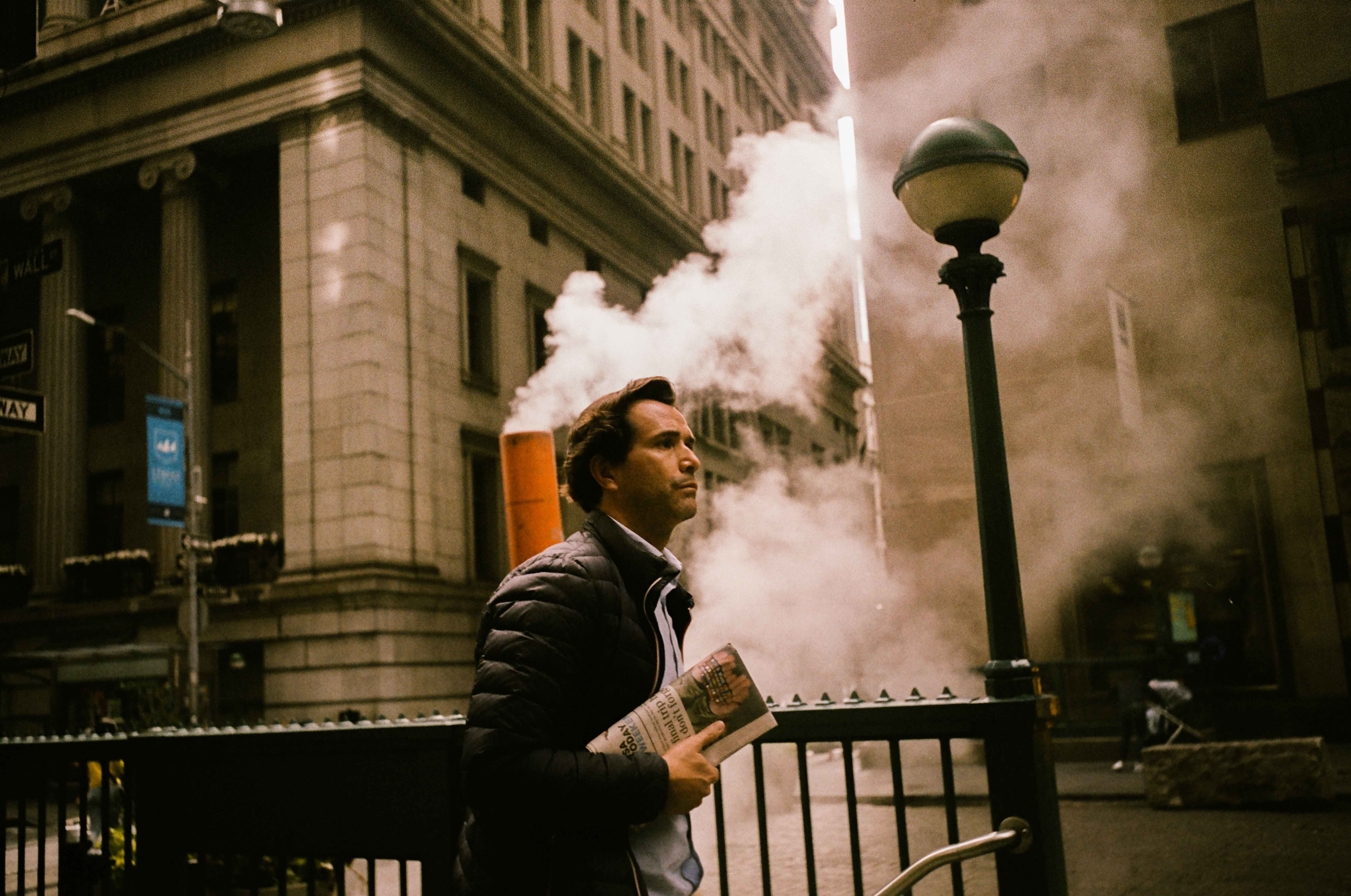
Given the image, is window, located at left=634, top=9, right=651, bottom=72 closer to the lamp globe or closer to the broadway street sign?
the broadway street sign

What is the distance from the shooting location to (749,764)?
1172cm

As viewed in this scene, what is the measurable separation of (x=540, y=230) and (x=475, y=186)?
2.48 meters

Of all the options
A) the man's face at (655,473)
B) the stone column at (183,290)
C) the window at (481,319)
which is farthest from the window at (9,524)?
the man's face at (655,473)

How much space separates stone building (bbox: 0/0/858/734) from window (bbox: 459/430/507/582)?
6cm

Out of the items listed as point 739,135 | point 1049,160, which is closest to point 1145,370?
point 1049,160

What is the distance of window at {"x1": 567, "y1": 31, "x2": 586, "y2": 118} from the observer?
29172mm

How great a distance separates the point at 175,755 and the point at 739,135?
112 ft

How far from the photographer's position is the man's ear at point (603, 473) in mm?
2420

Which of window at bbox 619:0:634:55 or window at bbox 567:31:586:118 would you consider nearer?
window at bbox 567:31:586:118

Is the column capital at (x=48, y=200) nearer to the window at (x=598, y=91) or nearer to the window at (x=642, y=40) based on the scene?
the window at (x=598, y=91)

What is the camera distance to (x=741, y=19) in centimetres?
3397

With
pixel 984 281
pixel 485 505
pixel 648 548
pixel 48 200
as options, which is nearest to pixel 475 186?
pixel 485 505

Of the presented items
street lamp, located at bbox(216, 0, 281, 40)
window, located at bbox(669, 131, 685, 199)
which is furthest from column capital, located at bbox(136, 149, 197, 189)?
street lamp, located at bbox(216, 0, 281, 40)

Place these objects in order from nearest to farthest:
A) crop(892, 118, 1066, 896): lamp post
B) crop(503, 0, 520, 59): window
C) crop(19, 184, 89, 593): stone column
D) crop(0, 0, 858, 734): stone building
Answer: crop(892, 118, 1066, 896): lamp post < crop(0, 0, 858, 734): stone building < crop(19, 184, 89, 593): stone column < crop(503, 0, 520, 59): window
